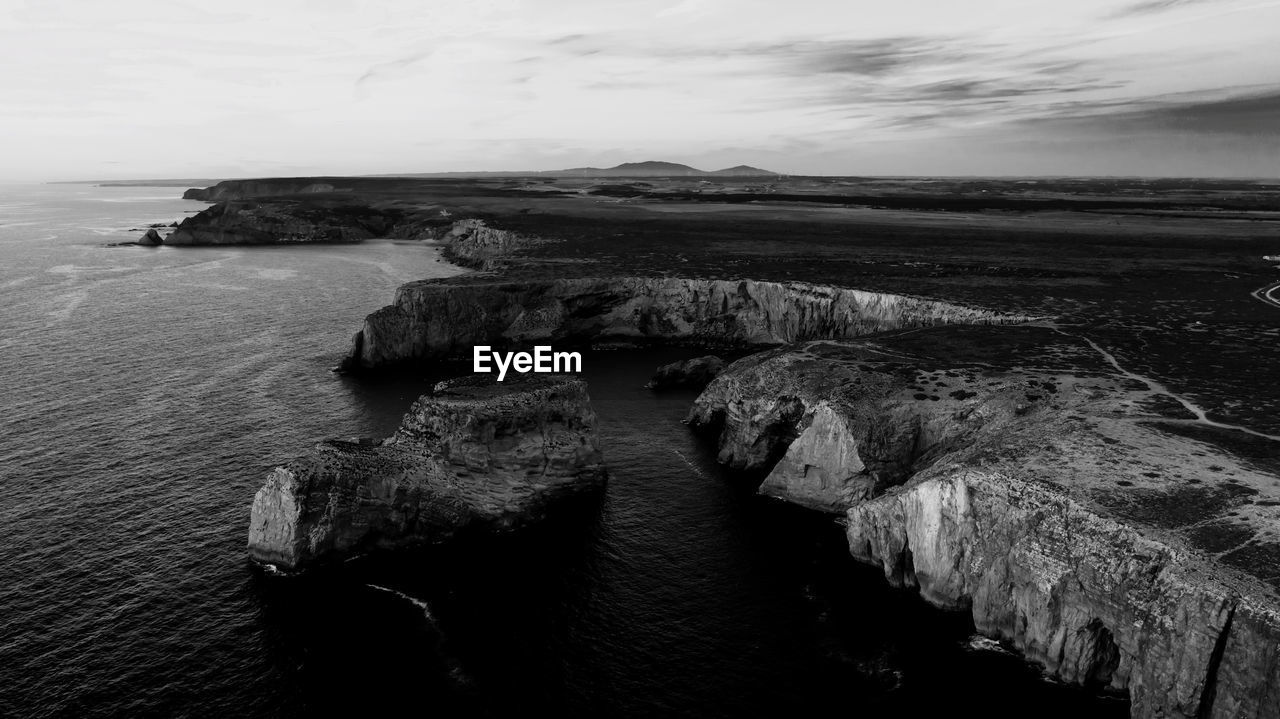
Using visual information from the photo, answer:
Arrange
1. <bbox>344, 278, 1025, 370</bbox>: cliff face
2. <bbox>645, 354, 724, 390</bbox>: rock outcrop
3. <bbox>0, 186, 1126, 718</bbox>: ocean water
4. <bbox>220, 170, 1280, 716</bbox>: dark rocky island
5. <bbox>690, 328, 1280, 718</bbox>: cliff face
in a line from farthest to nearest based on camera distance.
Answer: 1. <bbox>344, 278, 1025, 370</bbox>: cliff face
2. <bbox>645, 354, 724, 390</bbox>: rock outcrop
3. <bbox>0, 186, 1126, 718</bbox>: ocean water
4. <bbox>220, 170, 1280, 716</bbox>: dark rocky island
5. <bbox>690, 328, 1280, 718</bbox>: cliff face

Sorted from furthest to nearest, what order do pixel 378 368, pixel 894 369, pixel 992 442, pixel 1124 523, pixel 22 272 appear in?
pixel 22 272 < pixel 378 368 < pixel 894 369 < pixel 992 442 < pixel 1124 523

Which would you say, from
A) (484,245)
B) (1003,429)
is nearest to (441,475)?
(1003,429)

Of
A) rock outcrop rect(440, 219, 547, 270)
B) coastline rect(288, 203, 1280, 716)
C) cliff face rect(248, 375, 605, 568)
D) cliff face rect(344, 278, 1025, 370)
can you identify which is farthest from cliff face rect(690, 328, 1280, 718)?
rock outcrop rect(440, 219, 547, 270)

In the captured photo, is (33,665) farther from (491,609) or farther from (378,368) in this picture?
(378,368)

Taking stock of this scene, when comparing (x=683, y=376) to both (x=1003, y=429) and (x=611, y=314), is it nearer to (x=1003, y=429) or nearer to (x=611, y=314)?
(x=611, y=314)

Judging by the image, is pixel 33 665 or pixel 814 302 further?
pixel 814 302

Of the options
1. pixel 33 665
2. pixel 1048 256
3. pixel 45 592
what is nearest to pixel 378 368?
pixel 45 592

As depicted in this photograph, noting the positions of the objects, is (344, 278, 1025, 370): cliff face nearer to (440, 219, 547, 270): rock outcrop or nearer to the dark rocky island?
the dark rocky island

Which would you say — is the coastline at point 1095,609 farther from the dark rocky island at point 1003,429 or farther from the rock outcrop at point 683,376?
the rock outcrop at point 683,376
